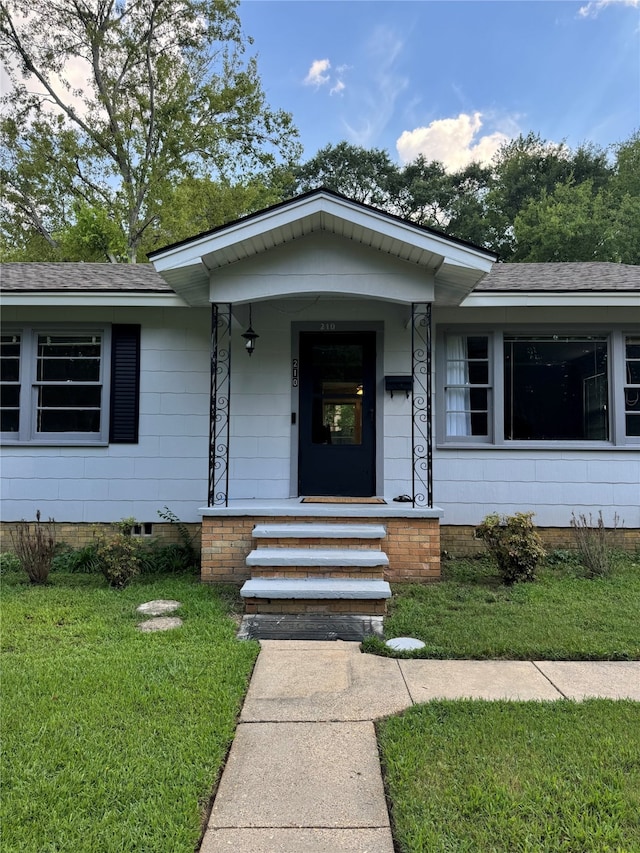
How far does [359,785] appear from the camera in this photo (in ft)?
7.54

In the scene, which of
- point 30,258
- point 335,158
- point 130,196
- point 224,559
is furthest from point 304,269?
point 335,158

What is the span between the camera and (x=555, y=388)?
677cm

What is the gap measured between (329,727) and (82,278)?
6654 mm

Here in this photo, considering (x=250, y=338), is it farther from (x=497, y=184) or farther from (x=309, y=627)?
(x=497, y=184)

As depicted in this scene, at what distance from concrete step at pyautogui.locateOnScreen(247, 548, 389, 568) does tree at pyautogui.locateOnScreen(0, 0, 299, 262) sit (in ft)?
51.6

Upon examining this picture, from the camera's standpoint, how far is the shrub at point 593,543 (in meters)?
5.73

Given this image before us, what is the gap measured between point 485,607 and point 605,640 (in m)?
1.02

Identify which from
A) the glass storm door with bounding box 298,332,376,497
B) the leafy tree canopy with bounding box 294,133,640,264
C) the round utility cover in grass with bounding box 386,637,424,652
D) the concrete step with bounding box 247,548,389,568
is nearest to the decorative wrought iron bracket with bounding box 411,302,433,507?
the glass storm door with bounding box 298,332,376,497

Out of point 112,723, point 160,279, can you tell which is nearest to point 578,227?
point 160,279

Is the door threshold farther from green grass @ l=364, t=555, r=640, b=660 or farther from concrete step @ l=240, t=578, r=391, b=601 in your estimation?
concrete step @ l=240, t=578, r=391, b=601

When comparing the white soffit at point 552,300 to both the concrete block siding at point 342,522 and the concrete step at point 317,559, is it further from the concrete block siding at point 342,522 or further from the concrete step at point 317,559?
the concrete step at point 317,559

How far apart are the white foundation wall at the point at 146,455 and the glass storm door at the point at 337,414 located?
1326 millimetres

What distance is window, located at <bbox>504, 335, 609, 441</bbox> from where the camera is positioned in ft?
22.1

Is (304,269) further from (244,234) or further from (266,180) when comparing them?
(266,180)
